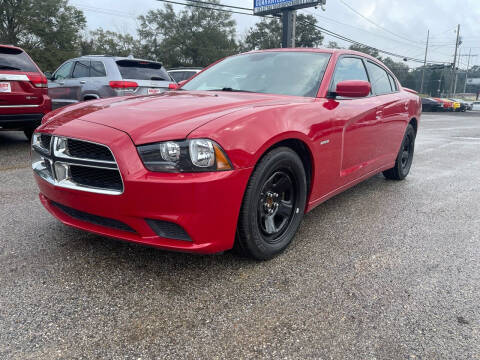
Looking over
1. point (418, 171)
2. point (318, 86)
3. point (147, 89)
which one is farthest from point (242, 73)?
point (147, 89)

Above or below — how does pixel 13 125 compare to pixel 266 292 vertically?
above

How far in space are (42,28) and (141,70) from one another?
3597cm

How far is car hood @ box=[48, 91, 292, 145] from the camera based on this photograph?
6.73ft

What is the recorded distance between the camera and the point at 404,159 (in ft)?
16.2

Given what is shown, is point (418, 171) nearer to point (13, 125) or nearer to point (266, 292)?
point (266, 292)

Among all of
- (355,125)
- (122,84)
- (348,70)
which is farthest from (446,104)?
(355,125)

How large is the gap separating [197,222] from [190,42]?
51357mm

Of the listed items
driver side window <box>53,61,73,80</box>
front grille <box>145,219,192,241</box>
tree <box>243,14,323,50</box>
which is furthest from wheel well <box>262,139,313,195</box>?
tree <box>243,14,323,50</box>

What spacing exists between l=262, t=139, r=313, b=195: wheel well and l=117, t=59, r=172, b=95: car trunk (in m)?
4.87

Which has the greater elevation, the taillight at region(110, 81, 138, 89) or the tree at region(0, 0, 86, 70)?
the tree at region(0, 0, 86, 70)

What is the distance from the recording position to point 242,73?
3414 millimetres

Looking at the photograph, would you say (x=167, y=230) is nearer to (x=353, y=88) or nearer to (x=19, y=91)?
(x=353, y=88)

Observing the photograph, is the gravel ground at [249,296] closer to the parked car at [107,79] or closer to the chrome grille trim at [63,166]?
the chrome grille trim at [63,166]

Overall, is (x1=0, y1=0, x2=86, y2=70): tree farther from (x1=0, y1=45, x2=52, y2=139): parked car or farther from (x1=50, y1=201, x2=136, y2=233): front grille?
(x1=50, y1=201, x2=136, y2=233): front grille
